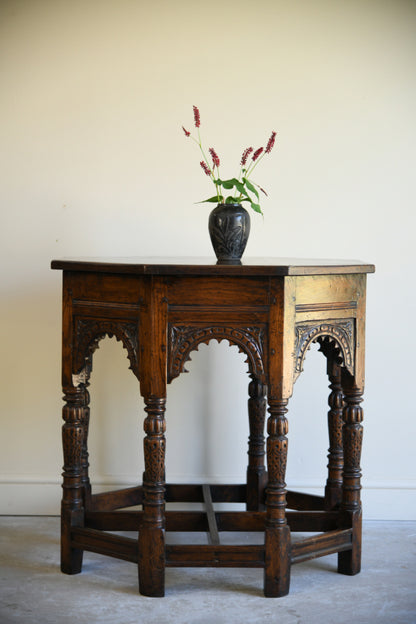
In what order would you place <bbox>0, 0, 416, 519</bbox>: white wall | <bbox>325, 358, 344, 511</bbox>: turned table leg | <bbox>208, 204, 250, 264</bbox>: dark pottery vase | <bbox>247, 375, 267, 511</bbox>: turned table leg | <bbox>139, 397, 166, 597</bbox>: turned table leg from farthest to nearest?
<bbox>0, 0, 416, 519</bbox>: white wall < <bbox>247, 375, 267, 511</bbox>: turned table leg < <bbox>325, 358, 344, 511</bbox>: turned table leg < <bbox>208, 204, 250, 264</bbox>: dark pottery vase < <bbox>139, 397, 166, 597</bbox>: turned table leg

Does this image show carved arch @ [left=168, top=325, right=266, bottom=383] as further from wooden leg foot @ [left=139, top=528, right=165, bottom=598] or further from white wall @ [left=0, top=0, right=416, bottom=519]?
white wall @ [left=0, top=0, right=416, bottom=519]

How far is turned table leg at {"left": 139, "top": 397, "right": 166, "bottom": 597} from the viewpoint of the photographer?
260 cm

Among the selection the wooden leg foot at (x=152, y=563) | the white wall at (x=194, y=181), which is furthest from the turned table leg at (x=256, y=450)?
the wooden leg foot at (x=152, y=563)

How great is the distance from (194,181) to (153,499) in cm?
157

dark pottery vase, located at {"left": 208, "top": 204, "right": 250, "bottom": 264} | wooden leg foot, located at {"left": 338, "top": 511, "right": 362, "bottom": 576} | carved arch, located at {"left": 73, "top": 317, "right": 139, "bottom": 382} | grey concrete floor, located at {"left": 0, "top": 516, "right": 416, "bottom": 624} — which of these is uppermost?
dark pottery vase, located at {"left": 208, "top": 204, "right": 250, "bottom": 264}

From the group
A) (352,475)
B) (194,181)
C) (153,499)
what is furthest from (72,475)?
(194,181)

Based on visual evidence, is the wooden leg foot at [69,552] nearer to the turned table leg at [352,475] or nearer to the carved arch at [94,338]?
the carved arch at [94,338]

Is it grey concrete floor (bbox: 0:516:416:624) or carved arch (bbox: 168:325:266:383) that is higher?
carved arch (bbox: 168:325:266:383)

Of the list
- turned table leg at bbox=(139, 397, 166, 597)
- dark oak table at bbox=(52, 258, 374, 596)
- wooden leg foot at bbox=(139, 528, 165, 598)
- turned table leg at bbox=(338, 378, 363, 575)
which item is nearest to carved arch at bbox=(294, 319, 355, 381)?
dark oak table at bbox=(52, 258, 374, 596)

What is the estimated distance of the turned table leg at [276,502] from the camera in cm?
261

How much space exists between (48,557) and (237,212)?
5.03 feet

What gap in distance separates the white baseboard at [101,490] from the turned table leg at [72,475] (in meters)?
0.74

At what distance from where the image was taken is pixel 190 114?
3545mm

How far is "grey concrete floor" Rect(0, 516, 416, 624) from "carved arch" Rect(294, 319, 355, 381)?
2.53 feet
